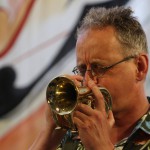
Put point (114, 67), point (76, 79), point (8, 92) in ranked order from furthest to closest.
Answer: point (8, 92), point (114, 67), point (76, 79)

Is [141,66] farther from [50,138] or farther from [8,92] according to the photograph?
[8,92]

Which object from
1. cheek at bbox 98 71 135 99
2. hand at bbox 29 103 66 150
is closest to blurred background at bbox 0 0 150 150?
hand at bbox 29 103 66 150

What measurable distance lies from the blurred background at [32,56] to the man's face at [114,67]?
711mm

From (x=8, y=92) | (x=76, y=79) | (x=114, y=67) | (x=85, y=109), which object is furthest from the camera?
(x=8, y=92)

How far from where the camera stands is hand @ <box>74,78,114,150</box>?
107 cm

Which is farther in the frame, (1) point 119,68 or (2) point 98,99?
(1) point 119,68

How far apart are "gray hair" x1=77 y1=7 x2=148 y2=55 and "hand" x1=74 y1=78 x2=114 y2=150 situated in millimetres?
281

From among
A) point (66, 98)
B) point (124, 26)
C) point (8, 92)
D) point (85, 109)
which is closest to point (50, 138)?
point (66, 98)

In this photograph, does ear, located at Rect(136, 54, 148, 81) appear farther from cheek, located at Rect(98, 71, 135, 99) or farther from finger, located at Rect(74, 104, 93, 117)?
finger, located at Rect(74, 104, 93, 117)

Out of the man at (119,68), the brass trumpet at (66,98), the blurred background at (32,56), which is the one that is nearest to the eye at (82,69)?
the man at (119,68)

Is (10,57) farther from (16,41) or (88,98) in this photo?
(88,98)

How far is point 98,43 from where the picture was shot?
4.16ft

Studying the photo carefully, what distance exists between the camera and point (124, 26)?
130cm

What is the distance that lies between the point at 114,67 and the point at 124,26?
0.50ft
